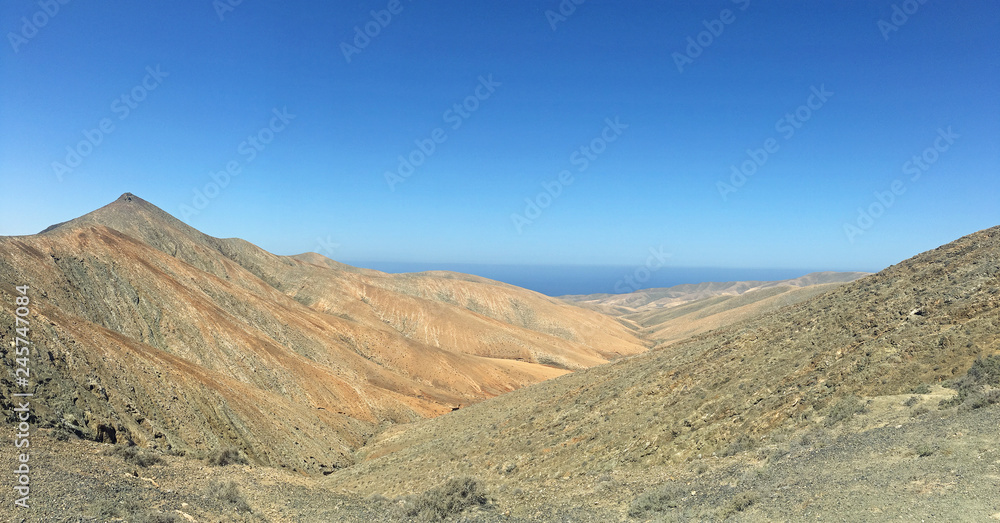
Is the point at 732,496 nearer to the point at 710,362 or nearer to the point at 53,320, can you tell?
the point at 710,362

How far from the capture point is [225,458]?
64.6 ft

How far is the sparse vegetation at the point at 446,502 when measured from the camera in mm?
13445

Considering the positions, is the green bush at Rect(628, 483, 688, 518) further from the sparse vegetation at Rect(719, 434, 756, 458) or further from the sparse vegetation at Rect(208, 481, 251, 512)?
the sparse vegetation at Rect(208, 481, 251, 512)

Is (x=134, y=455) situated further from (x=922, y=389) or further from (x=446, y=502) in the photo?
(x=922, y=389)

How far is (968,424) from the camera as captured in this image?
33.8ft

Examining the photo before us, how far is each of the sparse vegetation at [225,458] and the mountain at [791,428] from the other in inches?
164

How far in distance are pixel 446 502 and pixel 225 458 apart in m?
11.8

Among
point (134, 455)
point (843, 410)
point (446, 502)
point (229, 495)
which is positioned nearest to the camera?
point (843, 410)

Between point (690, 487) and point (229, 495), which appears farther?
point (229, 495)

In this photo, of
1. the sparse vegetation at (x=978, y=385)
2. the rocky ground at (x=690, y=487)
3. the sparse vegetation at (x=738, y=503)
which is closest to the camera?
the rocky ground at (x=690, y=487)

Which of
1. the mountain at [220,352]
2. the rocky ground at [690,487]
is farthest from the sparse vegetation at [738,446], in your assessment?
the mountain at [220,352]

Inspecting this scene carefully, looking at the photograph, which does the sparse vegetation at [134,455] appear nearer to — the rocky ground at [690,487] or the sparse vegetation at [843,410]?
the rocky ground at [690,487]

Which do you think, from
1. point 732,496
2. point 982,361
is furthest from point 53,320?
point 982,361

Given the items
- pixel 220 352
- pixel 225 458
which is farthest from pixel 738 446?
pixel 220 352
